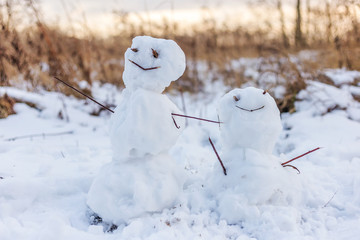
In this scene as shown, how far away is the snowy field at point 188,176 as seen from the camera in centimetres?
173

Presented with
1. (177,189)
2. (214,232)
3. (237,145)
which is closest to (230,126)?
(237,145)

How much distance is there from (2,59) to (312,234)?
15.7ft

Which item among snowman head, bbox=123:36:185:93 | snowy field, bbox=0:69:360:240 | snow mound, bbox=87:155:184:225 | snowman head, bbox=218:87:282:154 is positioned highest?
snowman head, bbox=123:36:185:93

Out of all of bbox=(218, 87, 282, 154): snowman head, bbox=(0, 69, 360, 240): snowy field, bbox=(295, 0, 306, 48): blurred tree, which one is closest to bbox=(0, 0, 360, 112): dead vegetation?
bbox=(295, 0, 306, 48): blurred tree

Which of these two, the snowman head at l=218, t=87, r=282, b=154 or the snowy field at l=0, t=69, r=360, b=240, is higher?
the snowman head at l=218, t=87, r=282, b=154

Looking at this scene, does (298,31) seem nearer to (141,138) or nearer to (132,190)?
(141,138)

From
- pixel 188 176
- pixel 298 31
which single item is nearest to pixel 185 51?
pixel 188 176

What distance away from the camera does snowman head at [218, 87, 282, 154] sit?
1.98 m

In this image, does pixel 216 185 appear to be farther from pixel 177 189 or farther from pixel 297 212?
pixel 297 212

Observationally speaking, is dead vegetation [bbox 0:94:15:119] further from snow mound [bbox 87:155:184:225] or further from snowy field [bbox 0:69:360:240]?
snow mound [bbox 87:155:184:225]

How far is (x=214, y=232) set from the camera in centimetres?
175

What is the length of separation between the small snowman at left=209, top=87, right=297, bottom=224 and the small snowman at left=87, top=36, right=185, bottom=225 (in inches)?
14.7

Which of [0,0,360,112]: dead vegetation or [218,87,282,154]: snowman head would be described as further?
[0,0,360,112]: dead vegetation

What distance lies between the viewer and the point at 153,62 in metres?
1.88
